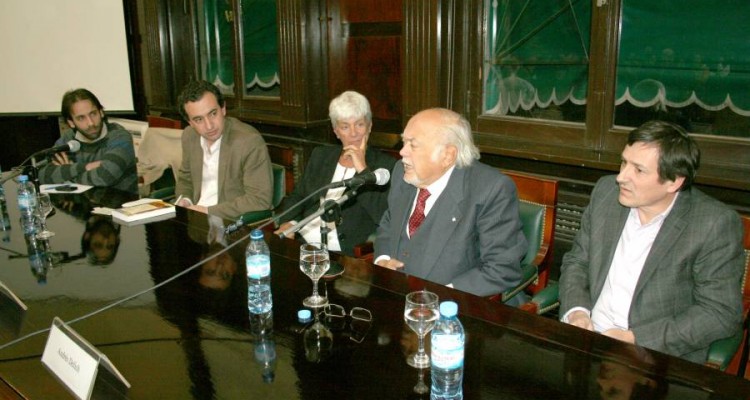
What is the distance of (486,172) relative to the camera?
2.26 m

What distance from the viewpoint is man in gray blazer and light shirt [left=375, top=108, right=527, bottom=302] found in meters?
2.18

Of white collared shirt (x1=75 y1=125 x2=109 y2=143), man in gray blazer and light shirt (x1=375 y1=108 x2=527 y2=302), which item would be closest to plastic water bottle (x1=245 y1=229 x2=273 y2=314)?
man in gray blazer and light shirt (x1=375 y1=108 x2=527 y2=302)

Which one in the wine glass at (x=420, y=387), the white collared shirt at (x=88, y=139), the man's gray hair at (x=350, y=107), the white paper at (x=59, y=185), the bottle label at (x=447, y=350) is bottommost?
the wine glass at (x=420, y=387)

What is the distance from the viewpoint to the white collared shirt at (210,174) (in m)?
3.36

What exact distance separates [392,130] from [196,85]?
128 centimetres

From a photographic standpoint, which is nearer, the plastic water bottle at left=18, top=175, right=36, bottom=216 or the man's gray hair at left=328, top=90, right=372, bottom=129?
the plastic water bottle at left=18, top=175, right=36, bottom=216

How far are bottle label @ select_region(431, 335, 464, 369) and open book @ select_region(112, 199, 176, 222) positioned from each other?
1.80m

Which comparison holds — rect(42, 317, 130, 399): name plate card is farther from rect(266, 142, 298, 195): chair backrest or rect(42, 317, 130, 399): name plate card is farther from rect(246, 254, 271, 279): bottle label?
rect(266, 142, 298, 195): chair backrest

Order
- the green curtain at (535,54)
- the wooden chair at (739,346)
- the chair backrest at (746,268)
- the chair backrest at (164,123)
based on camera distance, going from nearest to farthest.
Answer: the wooden chair at (739,346)
the chair backrest at (746,268)
the green curtain at (535,54)
the chair backrest at (164,123)

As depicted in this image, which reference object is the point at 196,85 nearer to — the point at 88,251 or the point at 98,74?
the point at 88,251

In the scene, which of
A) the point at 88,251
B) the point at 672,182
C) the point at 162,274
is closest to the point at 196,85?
the point at 88,251

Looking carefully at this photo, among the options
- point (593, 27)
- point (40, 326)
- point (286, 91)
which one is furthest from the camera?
point (286, 91)

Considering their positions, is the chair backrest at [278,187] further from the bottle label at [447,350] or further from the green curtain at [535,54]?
the bottle label at [447,350]

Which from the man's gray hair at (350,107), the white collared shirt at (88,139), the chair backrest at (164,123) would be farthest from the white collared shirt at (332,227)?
the chair backrest at (164,123)
